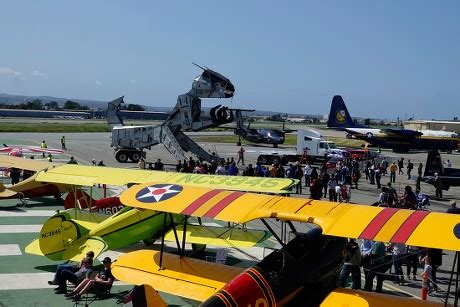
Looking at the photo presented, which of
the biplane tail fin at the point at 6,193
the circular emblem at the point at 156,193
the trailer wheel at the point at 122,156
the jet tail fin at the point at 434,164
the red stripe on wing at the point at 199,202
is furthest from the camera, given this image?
the trailer wheel at the point at 122,156

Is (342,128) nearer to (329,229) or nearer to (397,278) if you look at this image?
(397,278)

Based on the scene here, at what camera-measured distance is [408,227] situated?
7.10m

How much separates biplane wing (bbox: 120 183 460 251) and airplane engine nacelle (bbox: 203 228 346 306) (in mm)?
629

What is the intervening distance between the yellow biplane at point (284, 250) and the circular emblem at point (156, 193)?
2 centimetres

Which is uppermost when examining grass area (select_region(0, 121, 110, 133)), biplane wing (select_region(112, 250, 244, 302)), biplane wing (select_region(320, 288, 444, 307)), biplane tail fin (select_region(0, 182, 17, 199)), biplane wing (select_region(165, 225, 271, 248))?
biplane wing (select_region(320, 288, 444, 307))

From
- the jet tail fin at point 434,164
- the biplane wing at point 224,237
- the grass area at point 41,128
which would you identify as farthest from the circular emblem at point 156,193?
the grass area at point 41,128

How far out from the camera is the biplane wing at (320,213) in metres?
6.88

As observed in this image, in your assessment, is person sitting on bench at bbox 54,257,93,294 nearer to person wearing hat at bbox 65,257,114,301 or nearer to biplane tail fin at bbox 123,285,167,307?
person wearing hat at bbox 65,257,114,301

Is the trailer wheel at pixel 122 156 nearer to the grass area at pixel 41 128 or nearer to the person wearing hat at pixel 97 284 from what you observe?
the person wearing hat at pixel 97 284

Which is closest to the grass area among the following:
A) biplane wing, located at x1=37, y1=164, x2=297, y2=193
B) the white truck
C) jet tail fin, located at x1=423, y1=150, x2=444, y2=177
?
the white truck

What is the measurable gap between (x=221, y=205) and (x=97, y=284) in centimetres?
345

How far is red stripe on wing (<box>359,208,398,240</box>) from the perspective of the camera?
7.04 m

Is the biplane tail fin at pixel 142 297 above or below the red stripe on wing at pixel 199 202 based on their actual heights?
below

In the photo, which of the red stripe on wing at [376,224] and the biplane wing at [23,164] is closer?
the red stripe on wing at [376,224]
